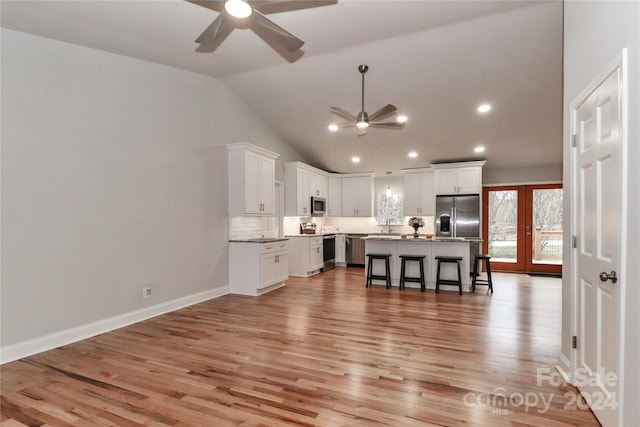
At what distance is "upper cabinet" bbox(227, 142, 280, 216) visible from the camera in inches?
218

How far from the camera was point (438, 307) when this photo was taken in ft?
15.3

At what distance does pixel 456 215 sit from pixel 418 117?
2.77 meters

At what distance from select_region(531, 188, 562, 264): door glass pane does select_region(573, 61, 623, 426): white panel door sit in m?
6.23

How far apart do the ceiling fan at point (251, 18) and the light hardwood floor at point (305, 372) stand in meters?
2.74

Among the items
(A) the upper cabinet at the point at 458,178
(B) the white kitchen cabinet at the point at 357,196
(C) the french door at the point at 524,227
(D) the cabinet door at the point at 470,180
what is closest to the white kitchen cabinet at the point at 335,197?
(B) the white kitchen cabinet at the point at 357,196

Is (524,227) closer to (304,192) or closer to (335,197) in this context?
(335,197)

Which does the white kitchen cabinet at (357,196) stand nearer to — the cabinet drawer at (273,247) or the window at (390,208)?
the window at (390,208)

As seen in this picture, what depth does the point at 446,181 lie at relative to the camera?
784 centimetres

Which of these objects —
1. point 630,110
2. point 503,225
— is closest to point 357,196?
point 503,225

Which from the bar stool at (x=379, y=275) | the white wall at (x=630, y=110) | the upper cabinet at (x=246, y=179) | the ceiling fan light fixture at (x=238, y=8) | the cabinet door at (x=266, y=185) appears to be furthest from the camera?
the bar stool at (x=379, y=275)

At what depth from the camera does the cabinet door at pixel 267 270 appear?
17.8 ft

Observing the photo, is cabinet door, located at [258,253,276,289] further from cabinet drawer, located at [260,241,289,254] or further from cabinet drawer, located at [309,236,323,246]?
cabinet drawer, located at [309,236,323,246]

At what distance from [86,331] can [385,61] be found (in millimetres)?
5042

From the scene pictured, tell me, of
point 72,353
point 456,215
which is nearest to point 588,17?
point 72,353
